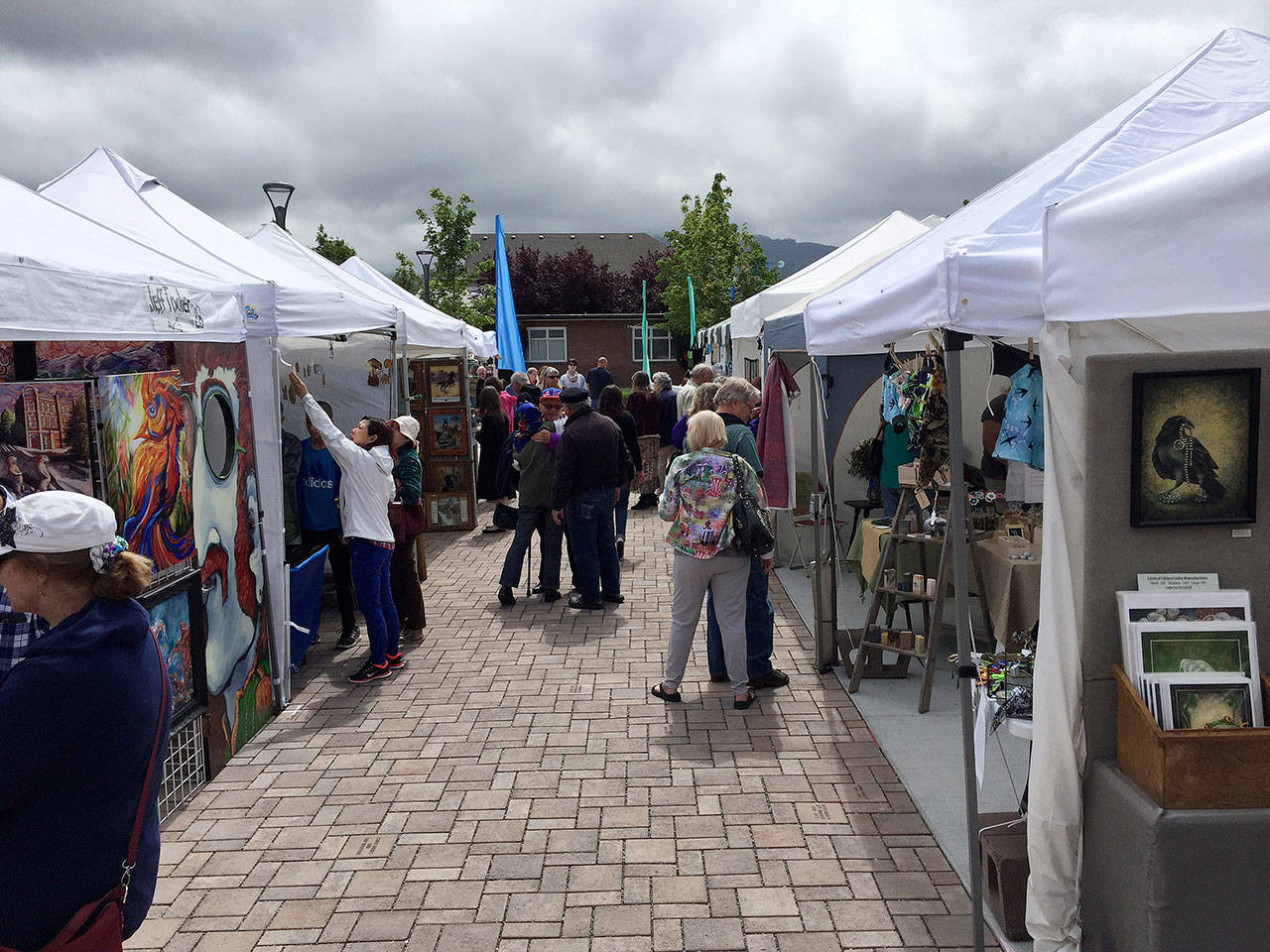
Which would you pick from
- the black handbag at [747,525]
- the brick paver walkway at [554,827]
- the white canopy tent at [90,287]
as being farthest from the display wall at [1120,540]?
the white canopy tent at [90,287]

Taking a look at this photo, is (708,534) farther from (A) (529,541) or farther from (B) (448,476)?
(B) (448,476)

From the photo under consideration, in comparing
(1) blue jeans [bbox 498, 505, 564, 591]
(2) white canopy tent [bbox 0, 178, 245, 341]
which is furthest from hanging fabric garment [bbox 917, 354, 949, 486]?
(2) white canopy tent [bbox 0, 178, 245, 341]

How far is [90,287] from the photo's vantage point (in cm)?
357

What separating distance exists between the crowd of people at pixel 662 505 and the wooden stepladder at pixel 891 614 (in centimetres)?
59

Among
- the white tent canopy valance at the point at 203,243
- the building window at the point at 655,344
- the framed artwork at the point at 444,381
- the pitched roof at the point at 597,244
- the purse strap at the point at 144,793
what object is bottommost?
the purse strap at the point at 144,793

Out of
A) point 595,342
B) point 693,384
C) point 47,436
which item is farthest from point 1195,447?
point 595,342

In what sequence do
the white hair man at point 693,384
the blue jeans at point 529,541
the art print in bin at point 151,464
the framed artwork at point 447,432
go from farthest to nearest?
1. the framed artwork at point 447,432
2. the white hair man at point 693,384
3. the blue jeans at point 529,541
4. the art print in bin at point 151,464

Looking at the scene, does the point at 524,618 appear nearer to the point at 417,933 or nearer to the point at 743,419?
the point at 743,419

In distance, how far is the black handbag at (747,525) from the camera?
5.45 m

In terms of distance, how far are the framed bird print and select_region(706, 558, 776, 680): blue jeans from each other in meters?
3.02

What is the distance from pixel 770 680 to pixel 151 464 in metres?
3.82

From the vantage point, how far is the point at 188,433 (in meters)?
4.88

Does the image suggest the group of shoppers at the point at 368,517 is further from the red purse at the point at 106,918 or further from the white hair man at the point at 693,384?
the red purse at the point at 106,918

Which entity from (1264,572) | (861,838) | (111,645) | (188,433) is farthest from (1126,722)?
(188,433)
